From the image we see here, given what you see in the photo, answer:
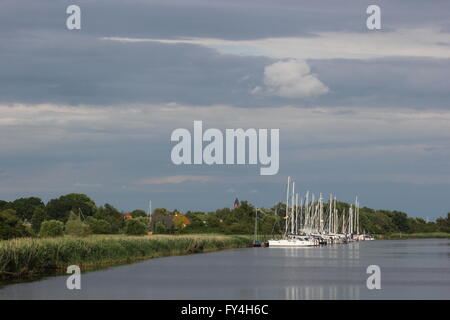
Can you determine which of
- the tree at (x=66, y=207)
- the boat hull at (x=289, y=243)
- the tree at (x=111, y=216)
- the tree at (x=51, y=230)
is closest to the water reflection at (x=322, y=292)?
the tree at (x=51, y=230)

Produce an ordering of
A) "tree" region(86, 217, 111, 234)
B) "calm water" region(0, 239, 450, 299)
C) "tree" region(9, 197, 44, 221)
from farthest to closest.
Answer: "tree" region(9, 197, 44, 221) → "tree" region(86, 217, 111, 234) → "calm water" region(0, 239, 450, 299)

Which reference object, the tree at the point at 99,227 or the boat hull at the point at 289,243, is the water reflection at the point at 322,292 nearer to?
the tree at the point at 99,227

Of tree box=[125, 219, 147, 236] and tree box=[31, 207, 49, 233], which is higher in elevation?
tree box=[31, 207, 49, 233]

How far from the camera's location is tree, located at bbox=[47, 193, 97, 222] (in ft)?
420

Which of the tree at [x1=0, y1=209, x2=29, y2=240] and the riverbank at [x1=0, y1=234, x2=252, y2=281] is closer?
the riverbank at [x1=0, y1=234, x2=252, y2=281]

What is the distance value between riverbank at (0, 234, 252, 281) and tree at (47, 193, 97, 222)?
34.7 m

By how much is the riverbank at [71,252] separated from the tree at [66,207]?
34.7 metres

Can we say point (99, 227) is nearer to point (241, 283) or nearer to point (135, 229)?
point (135, 229)

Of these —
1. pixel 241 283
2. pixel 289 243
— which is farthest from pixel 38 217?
pixel 241 283

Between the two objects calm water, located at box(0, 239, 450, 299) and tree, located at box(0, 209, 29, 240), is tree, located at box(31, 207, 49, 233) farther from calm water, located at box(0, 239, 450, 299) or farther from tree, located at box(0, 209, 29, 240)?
tree, located at box(0, 209, 29, 240)

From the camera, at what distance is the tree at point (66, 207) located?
12791cm

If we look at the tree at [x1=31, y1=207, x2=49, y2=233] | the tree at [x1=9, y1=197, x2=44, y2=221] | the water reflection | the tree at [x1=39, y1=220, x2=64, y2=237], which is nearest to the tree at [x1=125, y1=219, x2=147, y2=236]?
the tree at [x1=31, y1=207, x2=49, y2=233]
